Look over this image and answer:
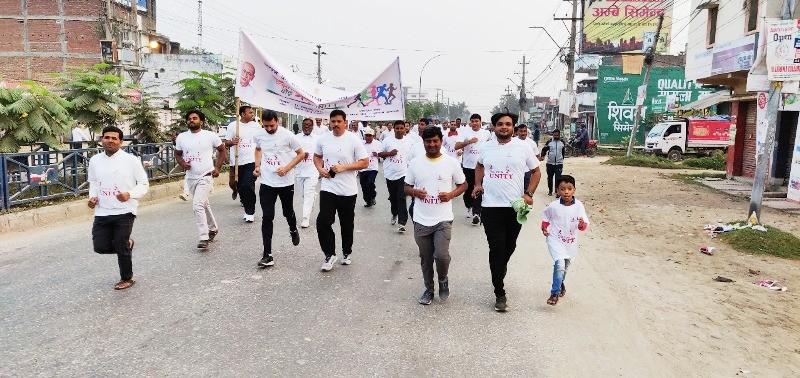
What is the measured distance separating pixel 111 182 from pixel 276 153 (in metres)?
1.83

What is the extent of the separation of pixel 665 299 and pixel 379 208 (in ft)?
20.7

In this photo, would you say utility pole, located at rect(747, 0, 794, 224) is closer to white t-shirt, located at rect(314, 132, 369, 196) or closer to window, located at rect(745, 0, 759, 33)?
white t-shirt, located at rect(314, 132, 369, 196)

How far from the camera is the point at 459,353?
4.25 meters

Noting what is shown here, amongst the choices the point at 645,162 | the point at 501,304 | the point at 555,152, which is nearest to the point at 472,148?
the point at 555,152

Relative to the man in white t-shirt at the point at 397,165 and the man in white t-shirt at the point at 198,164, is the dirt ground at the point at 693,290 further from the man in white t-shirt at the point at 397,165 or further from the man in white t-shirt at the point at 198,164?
the man in white t-shirt at the point at 198,164

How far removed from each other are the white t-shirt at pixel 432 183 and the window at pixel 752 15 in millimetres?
14327

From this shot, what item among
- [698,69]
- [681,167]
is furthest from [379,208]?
[681,167]

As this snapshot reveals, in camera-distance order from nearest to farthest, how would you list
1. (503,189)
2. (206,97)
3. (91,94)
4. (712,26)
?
(503,189) → (91,94) → (206,97) → (712,26)

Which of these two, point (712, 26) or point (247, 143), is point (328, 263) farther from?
point (712, 26)

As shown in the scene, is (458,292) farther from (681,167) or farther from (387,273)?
(681,167)

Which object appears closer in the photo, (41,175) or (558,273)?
(558,273)

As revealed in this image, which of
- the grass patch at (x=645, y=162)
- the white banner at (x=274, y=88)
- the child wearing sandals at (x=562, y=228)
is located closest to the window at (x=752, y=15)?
the grass patch at (x=645, y=162)

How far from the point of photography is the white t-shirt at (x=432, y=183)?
520 cm

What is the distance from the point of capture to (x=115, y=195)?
17.9 feet
